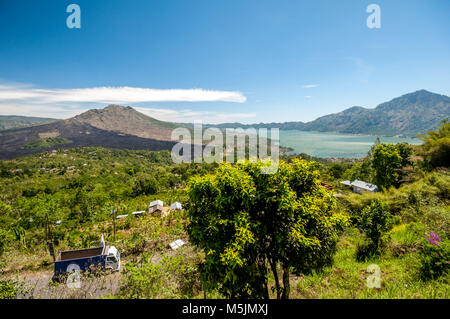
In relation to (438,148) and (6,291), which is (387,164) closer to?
(438,148)

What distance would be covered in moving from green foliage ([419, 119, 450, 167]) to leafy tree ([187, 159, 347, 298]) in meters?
13.4

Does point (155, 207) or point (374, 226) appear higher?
point (374, 226)

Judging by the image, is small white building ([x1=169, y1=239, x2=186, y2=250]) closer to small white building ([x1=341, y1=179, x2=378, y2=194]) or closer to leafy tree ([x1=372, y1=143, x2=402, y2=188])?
leafy tree ([x1=372, y1=143, x2=402, y2=188])

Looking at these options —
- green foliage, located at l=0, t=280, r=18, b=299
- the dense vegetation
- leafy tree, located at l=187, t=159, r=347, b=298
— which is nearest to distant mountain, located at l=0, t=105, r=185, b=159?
green foliage, located at l=0, t=280, r=18, b=299

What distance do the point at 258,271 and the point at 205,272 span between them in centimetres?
96

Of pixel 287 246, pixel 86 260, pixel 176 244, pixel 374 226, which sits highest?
pixel 287 246

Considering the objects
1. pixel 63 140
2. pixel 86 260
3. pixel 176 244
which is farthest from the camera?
pixel 63 140

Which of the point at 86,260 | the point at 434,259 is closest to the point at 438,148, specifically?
the point at 434,259

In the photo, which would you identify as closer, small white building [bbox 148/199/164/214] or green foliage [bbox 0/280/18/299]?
green foliage [bbox 0/280/18/299]

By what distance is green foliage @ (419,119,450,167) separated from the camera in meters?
11.4

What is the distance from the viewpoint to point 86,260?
10.4 meters

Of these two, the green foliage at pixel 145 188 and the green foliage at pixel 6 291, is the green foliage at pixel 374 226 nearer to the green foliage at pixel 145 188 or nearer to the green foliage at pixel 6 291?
the green foliage at pixel 6 291

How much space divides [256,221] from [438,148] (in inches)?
596
